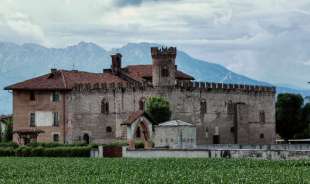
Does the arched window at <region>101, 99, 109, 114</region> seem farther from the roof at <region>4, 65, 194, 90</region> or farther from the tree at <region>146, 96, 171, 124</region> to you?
the tree at <region>146, 96, 171, 124</region>

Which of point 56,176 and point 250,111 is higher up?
point 250,111

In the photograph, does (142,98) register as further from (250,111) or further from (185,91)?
(250,111)

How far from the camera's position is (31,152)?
2965 inches

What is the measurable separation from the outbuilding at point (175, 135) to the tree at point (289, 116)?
3672 cm

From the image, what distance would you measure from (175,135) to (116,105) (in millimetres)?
15567

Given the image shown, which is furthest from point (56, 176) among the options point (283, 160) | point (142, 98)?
point (142, 98)

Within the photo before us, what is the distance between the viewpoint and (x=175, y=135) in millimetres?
76688

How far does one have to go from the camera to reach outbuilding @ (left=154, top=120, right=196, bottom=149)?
76.6m

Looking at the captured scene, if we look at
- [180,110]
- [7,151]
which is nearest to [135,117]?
[180,110]

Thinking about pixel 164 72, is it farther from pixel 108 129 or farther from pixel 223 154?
pixel 223 154

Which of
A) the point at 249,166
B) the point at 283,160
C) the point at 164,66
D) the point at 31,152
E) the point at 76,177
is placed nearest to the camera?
the point at 76,177

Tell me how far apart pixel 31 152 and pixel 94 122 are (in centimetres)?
1719

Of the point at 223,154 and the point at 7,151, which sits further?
the point at 7,151

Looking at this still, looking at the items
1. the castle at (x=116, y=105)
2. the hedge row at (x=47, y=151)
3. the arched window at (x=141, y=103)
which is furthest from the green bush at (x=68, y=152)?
the arched window at (x=141, y=103)
